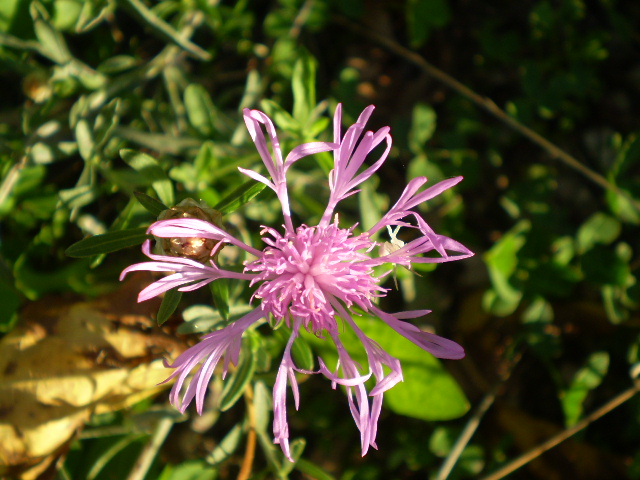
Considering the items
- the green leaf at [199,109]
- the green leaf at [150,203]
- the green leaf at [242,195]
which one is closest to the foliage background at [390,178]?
the green leaf at [199,109]

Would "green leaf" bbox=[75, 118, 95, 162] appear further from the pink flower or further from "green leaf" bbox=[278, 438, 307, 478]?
"green leaf" bbox=[278, 438, 307, 478]

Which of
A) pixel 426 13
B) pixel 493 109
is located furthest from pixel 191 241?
pixel 426 13

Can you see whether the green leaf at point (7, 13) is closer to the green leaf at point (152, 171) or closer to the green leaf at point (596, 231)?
the green leaf at point (152, 171)

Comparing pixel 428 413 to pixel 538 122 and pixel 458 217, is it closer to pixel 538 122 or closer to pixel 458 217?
pixel 458 217

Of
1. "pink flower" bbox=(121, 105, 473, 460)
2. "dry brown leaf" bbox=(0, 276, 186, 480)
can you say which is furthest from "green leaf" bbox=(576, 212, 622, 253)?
"dry brown leaf" bbox=(0, 276, 186, 480)

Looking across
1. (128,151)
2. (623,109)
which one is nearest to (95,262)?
(128,151)

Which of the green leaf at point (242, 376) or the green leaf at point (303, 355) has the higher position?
the green leaf at point (303, 355)

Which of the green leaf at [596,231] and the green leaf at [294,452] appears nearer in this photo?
the green leaf at [294,452]
